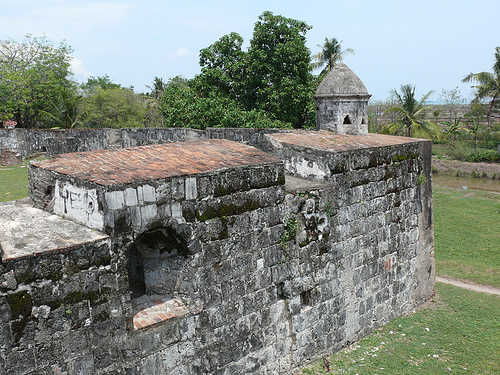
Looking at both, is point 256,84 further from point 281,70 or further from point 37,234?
point 37,234

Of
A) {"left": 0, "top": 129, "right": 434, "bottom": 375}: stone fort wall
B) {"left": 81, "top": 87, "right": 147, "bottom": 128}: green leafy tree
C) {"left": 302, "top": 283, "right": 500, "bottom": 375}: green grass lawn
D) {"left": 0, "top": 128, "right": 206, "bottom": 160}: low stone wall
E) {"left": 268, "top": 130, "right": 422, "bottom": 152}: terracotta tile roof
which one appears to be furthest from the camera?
{"left": 81, "top": 87, "right": 147, "bottom": 128}: green leafy tree

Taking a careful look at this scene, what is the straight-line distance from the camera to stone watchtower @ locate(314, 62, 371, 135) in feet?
31.5

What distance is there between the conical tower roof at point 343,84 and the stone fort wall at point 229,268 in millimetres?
1328

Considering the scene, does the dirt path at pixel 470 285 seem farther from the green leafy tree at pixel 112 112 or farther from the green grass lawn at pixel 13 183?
the green leafy tree at pixel 112 112

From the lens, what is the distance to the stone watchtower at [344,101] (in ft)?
31.5

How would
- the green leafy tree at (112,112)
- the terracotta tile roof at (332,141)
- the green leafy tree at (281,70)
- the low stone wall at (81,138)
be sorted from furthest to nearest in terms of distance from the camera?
1. the green leafy tree at (112,112)
2. the green leafy tree at (281,70)
3. the low stone wall at (81,138)
4. the terracotta tile roof at (332,141)

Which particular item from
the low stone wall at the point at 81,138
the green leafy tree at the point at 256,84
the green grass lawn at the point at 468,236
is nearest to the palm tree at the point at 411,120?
the green grass lawn at the point at 468,236

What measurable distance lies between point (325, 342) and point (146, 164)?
3.84 meters

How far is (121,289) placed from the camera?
4.80 metres

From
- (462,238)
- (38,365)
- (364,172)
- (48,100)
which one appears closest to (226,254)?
(38,365)

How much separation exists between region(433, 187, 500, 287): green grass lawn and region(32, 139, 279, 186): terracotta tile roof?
699 cm

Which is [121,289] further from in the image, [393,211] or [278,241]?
[393,211]

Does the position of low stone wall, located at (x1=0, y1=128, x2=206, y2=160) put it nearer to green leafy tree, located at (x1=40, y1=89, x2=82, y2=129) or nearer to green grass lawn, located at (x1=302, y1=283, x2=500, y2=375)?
green leafy tree, located at (x1=40, y1=89, x2=82, y2=129)

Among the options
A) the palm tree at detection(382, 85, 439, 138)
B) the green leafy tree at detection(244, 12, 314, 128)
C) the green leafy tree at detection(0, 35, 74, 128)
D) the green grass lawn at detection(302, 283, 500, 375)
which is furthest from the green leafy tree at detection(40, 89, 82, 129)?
the green grass lawn at detection(302, 283, 500, 375)
